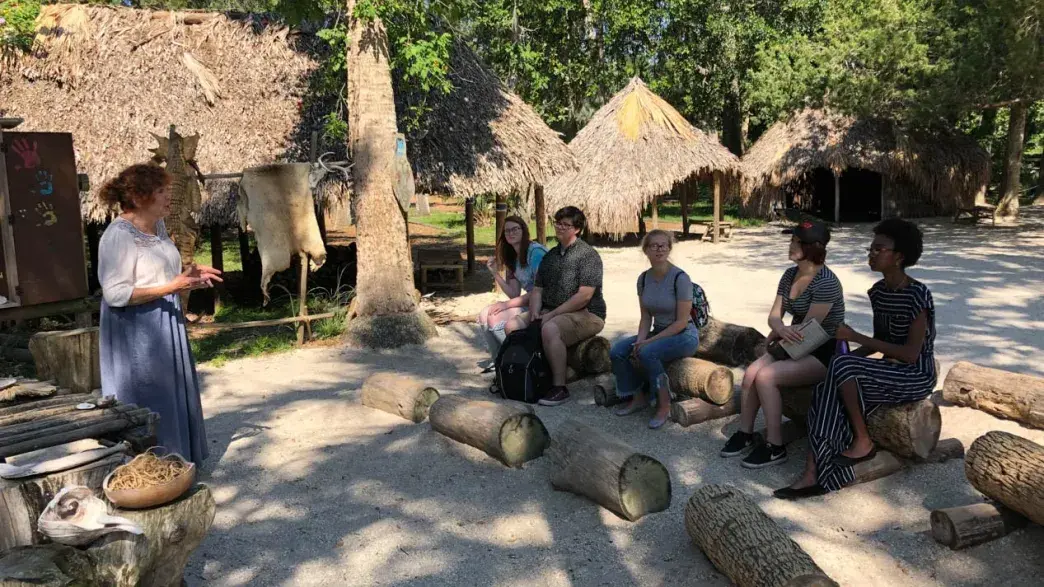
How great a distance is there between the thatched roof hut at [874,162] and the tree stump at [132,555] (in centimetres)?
1915

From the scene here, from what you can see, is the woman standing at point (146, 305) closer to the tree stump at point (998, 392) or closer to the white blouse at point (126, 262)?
the white blouse at point (126, 262)

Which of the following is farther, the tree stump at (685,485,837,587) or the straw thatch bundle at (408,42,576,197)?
the straw thatch bundle at (408,42,576,197)

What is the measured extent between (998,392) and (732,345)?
1.90m

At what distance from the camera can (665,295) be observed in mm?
5309

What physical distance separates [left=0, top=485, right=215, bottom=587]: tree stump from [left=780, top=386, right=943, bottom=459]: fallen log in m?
3.29

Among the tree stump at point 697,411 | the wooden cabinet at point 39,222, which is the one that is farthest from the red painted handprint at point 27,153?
the tree stump at point 697,411

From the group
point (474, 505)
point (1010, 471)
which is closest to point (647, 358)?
point (474, 505)

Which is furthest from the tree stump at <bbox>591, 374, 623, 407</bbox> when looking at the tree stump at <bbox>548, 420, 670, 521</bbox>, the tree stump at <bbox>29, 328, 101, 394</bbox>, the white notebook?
the tree stump at <bbox>29, 328, 101, 394</bbox>

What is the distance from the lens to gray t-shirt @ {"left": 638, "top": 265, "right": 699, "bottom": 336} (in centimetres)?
526

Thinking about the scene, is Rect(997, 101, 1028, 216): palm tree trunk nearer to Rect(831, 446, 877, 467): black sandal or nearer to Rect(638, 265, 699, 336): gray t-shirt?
Rect(638, 265, 699, 336): gray t-shirt

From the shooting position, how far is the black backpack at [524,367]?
19.5 ft

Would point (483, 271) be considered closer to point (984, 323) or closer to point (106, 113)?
point (106, 113)

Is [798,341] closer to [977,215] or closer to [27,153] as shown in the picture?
[27,153]

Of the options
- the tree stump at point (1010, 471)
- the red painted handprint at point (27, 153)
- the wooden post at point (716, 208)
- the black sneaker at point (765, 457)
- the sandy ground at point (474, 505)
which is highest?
the red painted handprint at point (27, 153)
